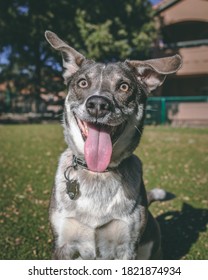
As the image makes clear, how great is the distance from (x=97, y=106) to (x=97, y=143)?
396 millimetres

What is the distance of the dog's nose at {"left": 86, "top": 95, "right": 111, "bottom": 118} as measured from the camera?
3656mm

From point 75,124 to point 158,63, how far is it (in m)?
1.13

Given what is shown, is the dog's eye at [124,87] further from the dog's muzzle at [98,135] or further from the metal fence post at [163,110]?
the metal fence post at [163,110]

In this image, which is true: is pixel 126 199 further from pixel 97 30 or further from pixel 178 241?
pixel 97 30

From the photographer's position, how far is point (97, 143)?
12.5 feet

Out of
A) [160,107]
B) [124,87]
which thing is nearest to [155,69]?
[124,87]

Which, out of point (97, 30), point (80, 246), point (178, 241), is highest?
point (97, 30)

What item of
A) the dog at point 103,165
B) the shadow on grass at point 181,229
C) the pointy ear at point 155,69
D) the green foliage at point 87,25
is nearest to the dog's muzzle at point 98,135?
the dog at point 103,165

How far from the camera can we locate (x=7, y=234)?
5461 millimetres

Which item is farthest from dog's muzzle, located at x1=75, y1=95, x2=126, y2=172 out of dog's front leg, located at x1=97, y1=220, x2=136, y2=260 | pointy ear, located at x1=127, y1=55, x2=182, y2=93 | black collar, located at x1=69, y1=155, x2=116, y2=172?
pointy ear, located at x1=127, y1=55, x2=182, y2=93

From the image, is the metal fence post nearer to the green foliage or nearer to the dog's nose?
the green foliage

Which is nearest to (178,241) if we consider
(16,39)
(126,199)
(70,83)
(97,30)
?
(126,199)

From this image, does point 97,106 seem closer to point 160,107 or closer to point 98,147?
point 98,147

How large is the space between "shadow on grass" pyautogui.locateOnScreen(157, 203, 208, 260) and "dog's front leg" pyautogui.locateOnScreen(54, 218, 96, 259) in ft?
5.11
